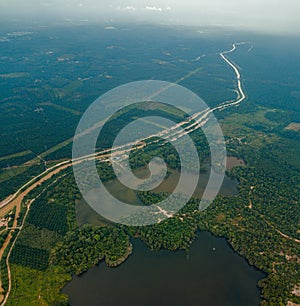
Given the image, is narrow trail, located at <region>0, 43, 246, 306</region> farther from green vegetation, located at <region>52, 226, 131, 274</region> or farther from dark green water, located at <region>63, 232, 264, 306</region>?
dark green water, located at <region>63, 232, 264, 306</region>

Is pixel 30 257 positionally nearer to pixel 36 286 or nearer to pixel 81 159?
pixel 36 286

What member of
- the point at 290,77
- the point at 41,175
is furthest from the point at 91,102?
the point at 290,77

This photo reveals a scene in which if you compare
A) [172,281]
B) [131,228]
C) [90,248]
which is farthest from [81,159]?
[172,281]

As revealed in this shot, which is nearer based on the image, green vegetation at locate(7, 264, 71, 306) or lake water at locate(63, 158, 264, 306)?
green vegetation at locate(7, 264, 71, 306)

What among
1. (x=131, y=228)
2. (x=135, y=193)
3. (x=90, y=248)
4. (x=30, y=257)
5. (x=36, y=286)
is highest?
(x=131, y=228)

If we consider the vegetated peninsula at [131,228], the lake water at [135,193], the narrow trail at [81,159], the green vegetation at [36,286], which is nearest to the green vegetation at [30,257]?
the vegetated peninsula at [131,228]

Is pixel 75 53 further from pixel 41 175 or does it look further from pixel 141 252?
pixel 141 252

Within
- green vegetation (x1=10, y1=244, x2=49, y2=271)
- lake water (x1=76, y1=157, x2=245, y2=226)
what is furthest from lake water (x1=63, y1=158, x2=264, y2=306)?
lake water (x1=76, y1=157, x2=245, y2=226)

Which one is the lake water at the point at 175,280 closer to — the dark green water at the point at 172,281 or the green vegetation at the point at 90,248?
the dark green water at the point at 172,281
